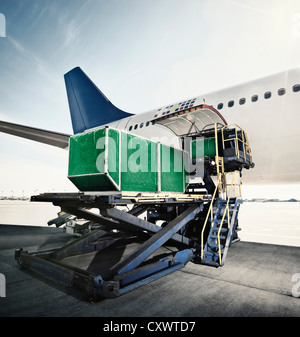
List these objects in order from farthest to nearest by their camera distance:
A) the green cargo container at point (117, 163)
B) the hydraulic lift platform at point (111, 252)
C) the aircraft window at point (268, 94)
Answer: the aircraft window at point (268, 94)
the green cargo container at point (117, 163)
the hydraulic lift platform at point (111, 252)

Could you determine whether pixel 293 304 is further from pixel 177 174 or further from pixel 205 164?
pixel 205 164

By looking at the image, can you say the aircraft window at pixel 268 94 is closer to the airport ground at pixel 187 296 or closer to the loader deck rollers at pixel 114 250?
the loader deck rollers at pixel 114 250

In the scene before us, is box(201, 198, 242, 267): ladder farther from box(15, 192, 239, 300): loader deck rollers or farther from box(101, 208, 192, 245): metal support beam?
box(101, 208, 192, 245): metal support beam

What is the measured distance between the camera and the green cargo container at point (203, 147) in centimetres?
666

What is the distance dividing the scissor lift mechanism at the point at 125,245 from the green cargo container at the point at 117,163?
0.31 m

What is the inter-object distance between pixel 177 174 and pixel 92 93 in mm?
12396

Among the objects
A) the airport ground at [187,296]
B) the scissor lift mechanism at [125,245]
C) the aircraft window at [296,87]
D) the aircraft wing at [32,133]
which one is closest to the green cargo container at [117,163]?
the scissor lift mechanism at [125,245]

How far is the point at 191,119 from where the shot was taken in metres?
7.42

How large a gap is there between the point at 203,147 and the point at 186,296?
4.64 metres

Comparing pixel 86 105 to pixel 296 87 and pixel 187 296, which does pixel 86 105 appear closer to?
pixel 296 87

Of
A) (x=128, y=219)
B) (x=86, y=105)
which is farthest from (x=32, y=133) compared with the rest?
(x=128, y=219)

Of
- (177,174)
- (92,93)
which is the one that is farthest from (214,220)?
(92,93)

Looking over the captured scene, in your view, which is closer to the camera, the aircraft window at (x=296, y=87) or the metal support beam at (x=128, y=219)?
the metal support beam at (x=128, y=219)

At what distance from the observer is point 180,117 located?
7168mm
